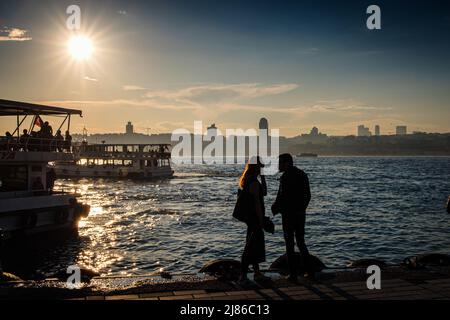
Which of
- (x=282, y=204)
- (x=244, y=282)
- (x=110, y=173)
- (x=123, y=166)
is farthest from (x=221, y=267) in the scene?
(x=123, y=166)

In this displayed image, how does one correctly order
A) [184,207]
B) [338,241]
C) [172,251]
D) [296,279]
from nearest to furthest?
[296,279], [172,251], [338,241], [184,207]

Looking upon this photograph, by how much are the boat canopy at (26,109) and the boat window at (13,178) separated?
279 cm

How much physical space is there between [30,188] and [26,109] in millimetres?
4181

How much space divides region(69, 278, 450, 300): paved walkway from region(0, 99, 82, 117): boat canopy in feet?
50.3

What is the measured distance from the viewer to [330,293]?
7.42 metres

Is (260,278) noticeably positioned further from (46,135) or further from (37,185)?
(46,135)

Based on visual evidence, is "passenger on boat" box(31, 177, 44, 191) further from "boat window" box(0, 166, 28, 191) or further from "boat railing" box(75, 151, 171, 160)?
"boat railing" box(75, 151, 171, 160)

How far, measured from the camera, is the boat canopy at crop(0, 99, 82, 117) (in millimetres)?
19877

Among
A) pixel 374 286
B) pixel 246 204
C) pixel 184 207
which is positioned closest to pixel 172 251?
pixel 246 204

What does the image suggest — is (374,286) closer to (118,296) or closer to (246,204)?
(246,204)

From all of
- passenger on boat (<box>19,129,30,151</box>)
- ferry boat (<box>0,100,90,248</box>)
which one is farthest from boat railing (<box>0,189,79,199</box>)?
passenger on boat (<box>19,129,30,151</box>)
